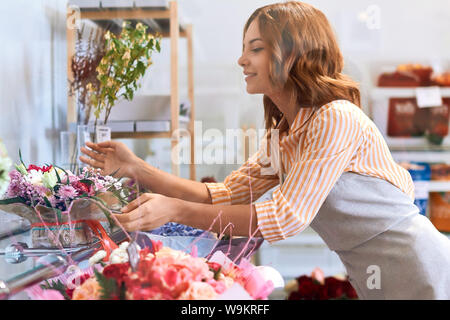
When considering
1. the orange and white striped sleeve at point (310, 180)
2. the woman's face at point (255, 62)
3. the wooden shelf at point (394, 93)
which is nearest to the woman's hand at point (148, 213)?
the orange and white striped sleeve at point (310, 180)

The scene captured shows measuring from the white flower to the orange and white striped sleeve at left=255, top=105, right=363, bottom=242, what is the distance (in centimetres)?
24

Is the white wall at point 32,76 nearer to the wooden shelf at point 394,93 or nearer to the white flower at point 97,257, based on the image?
the white flower at point 97,257

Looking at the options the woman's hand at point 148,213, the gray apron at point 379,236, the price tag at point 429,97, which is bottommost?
the gray apron at point 379,236

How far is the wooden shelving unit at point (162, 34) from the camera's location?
0.98 meters

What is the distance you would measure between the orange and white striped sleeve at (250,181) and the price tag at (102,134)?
0.24 m

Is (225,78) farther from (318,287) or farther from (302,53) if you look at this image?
(318,287)

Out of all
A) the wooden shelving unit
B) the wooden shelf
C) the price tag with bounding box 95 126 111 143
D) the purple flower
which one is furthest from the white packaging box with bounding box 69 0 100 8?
the wooden shelf

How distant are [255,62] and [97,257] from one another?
0.39m

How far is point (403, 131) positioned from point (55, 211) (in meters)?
0.83

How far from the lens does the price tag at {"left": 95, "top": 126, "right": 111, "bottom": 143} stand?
0.97 m

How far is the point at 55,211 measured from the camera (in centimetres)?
87

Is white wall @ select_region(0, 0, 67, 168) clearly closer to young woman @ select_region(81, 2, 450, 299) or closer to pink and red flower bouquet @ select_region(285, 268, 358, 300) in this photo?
young woman @ select_region(81, 2, 450, 299)

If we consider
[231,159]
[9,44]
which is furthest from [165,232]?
[9,44]

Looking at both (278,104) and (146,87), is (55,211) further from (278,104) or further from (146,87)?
(278,104)
